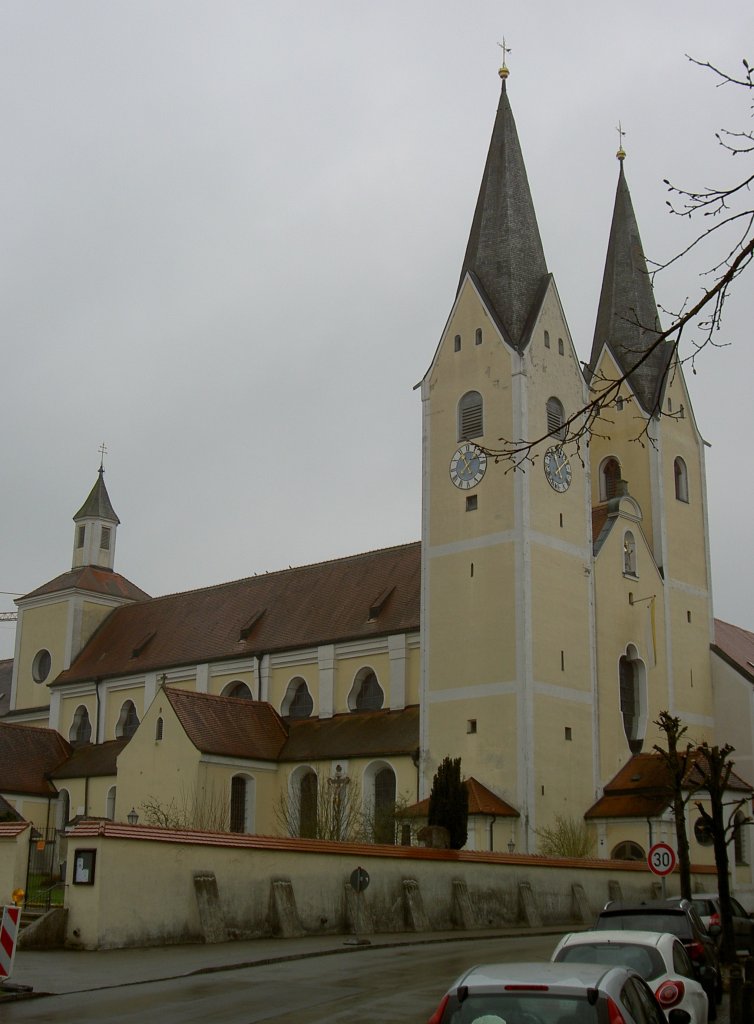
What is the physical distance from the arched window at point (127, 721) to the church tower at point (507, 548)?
18597 millimetres

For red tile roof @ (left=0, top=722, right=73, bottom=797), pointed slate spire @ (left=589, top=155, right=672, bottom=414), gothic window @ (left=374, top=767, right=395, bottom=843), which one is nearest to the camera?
gothic window @ (left=374, top=767, right=395, bottom=843)

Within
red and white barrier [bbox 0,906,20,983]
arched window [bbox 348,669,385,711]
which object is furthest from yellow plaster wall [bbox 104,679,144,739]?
red and white barrier [bbox 0,906,20,983]

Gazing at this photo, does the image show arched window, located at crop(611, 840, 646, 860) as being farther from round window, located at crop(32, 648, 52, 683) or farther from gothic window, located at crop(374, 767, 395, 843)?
round window, located at crop(32, 648, 52, 683)

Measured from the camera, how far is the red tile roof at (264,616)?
172ft

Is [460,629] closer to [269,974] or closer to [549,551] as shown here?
[549,551]

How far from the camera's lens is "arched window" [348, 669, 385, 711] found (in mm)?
50469

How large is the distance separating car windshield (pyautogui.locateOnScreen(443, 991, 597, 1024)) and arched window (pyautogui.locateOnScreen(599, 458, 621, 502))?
159ft

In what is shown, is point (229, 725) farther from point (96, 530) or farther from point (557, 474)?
point (96, 530)

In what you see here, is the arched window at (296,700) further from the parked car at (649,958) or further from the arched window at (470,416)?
the parked car at (649,958)

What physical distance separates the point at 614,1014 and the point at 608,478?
49.1 meters

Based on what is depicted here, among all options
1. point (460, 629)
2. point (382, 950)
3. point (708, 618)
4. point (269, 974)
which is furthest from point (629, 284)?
point (269, 974)

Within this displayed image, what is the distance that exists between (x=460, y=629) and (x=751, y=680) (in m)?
12.9

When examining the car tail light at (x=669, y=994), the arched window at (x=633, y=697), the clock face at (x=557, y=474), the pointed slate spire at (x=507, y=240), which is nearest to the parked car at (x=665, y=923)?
the car tail light at (x=669, y=994)

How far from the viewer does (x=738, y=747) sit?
165 feet
